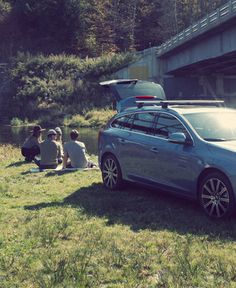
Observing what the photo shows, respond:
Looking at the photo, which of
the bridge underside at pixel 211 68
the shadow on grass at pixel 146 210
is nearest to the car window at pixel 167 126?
the shadow on grass at pixel 146 210

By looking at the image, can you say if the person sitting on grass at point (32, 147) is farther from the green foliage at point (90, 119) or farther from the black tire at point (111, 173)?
the green foliage at point (90, 119)

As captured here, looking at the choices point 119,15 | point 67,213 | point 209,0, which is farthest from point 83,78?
point 67,213

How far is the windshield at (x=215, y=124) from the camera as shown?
780 cm

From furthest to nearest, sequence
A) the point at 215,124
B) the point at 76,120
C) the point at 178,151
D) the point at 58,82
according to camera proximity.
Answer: the point at 58,82 → the point at 76,120 → the point at 215,124 → the point at 178,151

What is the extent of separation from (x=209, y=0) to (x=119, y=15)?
12795 millimetres

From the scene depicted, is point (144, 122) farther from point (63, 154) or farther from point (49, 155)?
point (49, 155)

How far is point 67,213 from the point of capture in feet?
24.7

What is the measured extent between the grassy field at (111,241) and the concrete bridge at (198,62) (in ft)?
82.3

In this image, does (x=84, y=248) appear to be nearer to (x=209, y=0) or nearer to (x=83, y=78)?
(x=83, y=78)

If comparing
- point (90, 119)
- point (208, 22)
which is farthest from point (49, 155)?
point (90, 119)

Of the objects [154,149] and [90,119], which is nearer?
[154,149]

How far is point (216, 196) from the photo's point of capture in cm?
724

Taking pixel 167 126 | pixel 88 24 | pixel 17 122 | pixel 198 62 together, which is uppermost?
pixel 88 24

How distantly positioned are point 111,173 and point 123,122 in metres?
1.00
